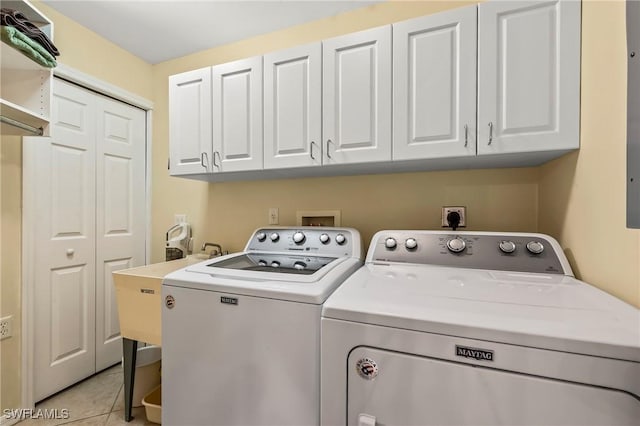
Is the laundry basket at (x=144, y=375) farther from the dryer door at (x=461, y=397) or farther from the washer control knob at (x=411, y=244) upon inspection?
the washer control knob at (x=411, y=244)

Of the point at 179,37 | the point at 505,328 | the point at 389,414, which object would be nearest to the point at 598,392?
the point at 505,328

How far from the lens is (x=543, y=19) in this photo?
43.3 inches

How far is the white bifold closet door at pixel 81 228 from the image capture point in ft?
5.71

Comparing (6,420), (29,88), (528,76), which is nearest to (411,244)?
(528,76)

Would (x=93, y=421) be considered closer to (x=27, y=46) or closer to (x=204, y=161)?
(x=204, y=161)

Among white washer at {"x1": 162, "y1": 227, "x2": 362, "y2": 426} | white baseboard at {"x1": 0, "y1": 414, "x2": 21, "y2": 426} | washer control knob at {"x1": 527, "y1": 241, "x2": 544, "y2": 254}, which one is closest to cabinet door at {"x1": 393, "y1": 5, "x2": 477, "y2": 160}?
washer control knob at {"x1": 527, "y1": 241, "x2": 544, "y2": 254}

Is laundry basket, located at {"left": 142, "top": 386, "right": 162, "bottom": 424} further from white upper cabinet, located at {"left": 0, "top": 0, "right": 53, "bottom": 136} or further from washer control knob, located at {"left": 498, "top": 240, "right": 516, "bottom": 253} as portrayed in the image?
washer control knob, located at {"left": 498, "top": 240, "right": 516, "bottom": 253}

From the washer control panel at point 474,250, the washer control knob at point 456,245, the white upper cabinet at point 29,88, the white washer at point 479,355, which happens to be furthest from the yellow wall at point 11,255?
the washer control knob at point 456,245

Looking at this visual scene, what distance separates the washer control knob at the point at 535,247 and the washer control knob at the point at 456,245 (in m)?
0.25

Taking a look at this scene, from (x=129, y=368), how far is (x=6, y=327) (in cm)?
76

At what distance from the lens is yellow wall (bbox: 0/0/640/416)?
88 cm

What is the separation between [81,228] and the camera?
1.94 m

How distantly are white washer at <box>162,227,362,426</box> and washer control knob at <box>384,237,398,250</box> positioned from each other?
0.28 metres

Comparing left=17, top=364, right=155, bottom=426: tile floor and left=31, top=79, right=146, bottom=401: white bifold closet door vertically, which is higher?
left=31, top=79, right=146, bottom=401: white bifold closet door
